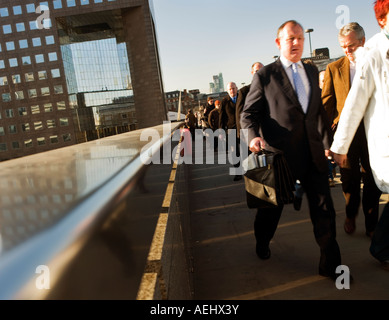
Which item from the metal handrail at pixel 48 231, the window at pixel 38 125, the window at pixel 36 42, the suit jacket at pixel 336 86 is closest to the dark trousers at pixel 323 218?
the suit jacket at pixel 336 86

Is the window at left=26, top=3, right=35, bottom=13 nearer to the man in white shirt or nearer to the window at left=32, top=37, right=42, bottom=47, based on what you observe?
the window at left=32, top=37, right=42, bottom=47

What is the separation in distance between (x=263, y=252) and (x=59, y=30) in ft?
Result: 237

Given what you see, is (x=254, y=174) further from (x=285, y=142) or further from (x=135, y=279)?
(x=135, y=279)

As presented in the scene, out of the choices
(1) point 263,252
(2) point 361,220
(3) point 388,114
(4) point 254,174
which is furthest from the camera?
(2) point 361,220

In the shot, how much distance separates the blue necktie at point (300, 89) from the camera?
2.90 metres

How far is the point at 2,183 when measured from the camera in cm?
99

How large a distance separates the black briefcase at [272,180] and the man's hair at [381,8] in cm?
120

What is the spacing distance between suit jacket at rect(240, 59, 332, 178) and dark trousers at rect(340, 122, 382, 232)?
0.83 metres

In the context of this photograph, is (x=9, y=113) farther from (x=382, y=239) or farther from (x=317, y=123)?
(x=382, y=239)

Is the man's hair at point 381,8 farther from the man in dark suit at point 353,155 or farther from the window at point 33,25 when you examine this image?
the window at point 33,25

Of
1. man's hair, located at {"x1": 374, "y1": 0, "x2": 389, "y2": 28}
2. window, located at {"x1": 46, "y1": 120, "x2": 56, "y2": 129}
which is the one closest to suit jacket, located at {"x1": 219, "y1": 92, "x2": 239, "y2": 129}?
man's hair, located at {"x1": 374, "y1": 0, "x2": 389, "y2": 28}

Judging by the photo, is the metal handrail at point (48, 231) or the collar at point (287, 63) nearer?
the metal handrail at point (48, 231)

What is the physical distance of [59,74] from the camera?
6538 centimetres

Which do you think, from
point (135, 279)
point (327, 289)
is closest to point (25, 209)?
point (135, 279)
